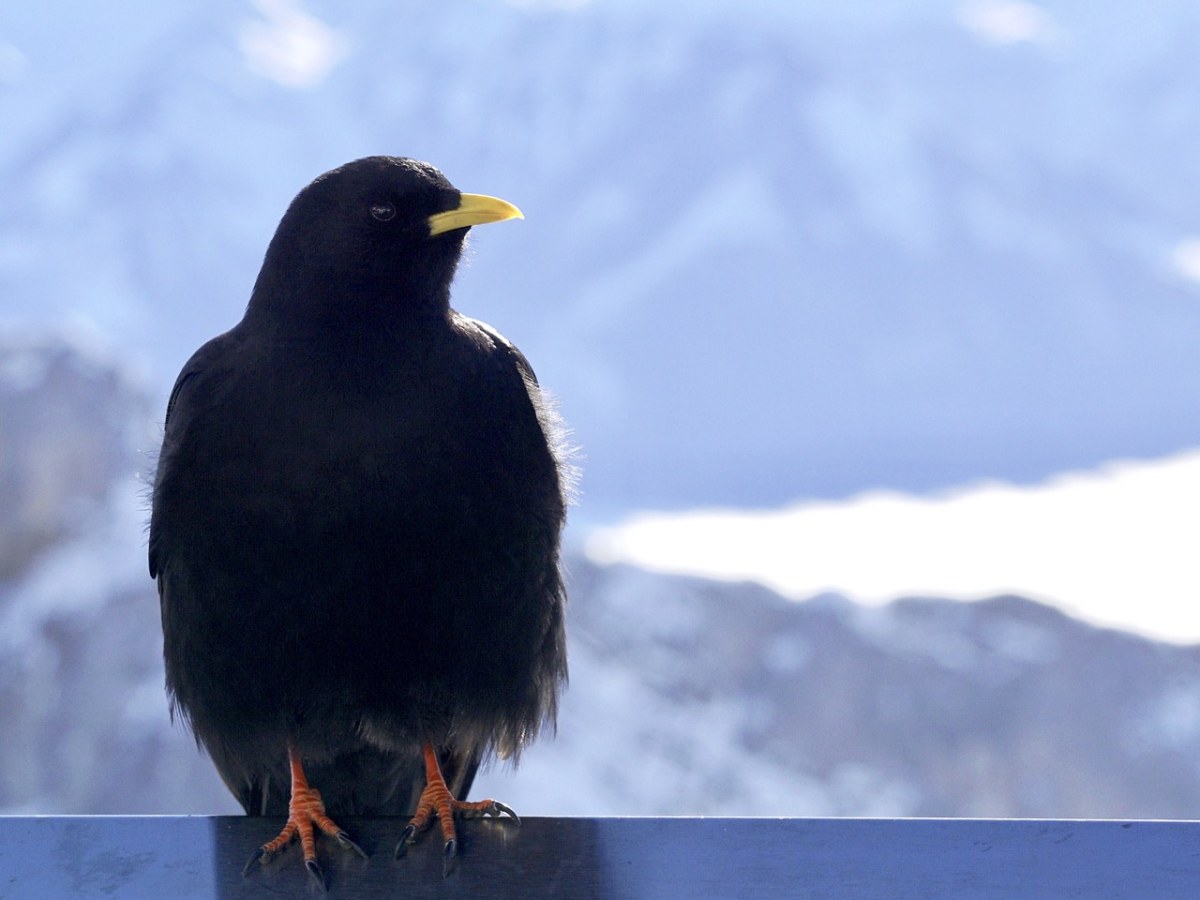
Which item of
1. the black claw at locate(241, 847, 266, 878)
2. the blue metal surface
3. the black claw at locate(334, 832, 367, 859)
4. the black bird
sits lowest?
the blue metal surface

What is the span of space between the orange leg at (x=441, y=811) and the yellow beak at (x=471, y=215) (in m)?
1.62

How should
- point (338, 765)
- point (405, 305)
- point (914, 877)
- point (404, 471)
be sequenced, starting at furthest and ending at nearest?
point (338, 765), point (405, 305), point (404, 471), point (914, 877)

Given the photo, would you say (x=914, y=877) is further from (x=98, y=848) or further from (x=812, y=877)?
A: (x=98, y=848)

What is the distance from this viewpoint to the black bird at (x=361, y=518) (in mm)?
3730

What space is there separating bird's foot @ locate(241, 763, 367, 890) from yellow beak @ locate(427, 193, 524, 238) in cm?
172

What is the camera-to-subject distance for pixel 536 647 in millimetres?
4133

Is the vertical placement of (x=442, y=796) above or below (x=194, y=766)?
below

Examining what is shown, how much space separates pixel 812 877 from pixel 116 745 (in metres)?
23.3

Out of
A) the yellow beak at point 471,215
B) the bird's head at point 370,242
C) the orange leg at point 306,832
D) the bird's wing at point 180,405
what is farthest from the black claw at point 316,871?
the yellow beak at point 471,215

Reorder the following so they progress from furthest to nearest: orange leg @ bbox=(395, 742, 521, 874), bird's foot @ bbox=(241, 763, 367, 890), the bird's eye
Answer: the bird's eye, orange leg @ bbox=(395, 742, 521, 874), bird's foot @ bbox=(241, 763, 367, 890)

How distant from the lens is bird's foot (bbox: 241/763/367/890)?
3369 mm

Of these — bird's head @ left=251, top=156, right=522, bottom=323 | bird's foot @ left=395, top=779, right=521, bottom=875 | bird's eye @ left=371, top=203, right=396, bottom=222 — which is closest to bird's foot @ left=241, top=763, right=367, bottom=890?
bird's foot @ left=395, top=779, right=521, bottom=875

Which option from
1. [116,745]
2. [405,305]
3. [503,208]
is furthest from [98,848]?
[116,745]

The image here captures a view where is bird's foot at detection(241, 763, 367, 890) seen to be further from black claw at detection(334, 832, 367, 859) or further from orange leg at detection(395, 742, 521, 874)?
orange leg at detection(395, 742, 521, 874)
